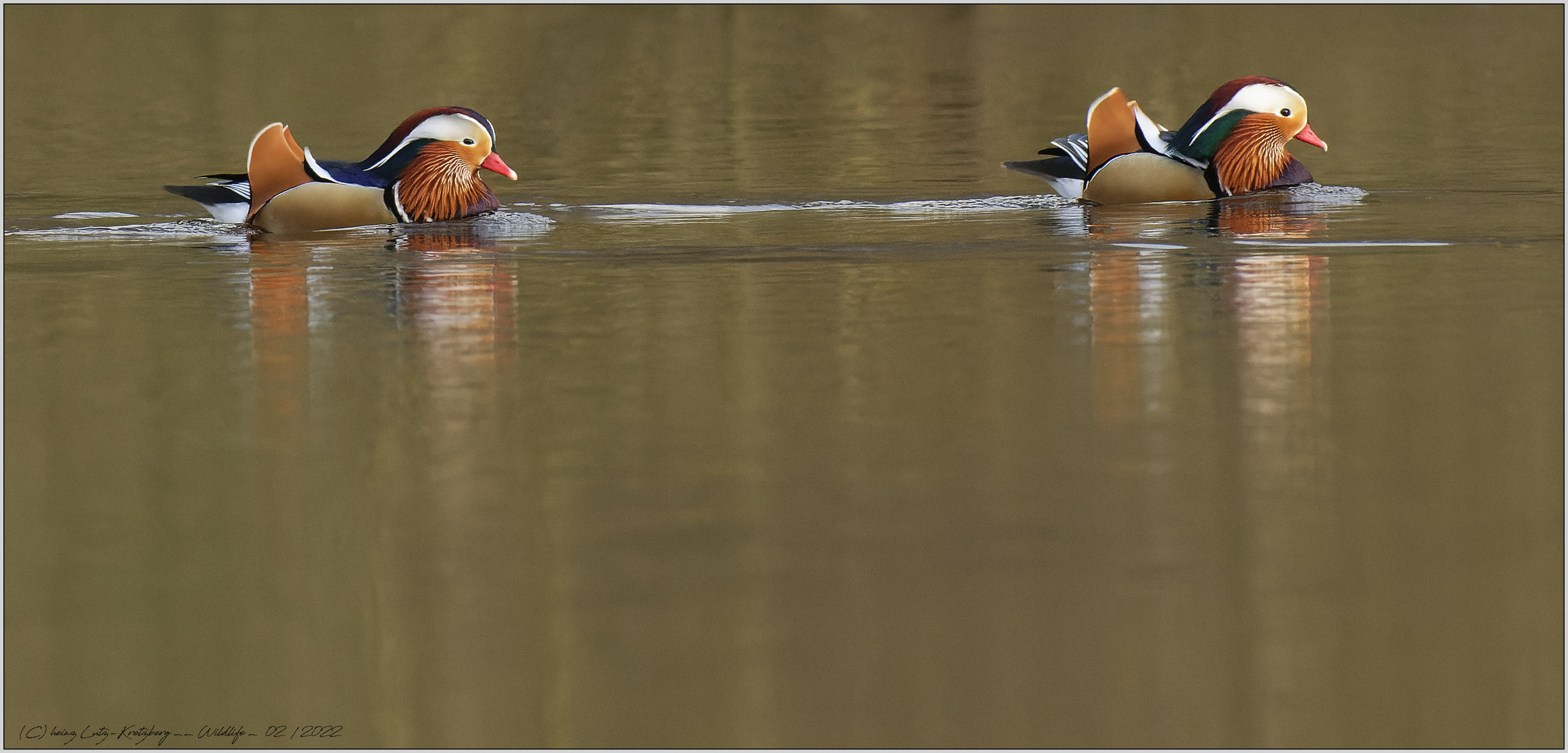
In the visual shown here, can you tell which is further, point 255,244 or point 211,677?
point 255,244

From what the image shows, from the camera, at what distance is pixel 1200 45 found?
107 ft

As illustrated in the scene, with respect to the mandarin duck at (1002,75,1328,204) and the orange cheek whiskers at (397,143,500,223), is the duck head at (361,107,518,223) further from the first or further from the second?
the mandarin duck at (1002,75,1328,204)

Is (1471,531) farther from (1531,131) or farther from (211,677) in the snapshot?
(1531,131)

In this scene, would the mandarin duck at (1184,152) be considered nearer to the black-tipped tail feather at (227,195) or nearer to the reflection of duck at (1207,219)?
the reflection of duck at (1207,219)

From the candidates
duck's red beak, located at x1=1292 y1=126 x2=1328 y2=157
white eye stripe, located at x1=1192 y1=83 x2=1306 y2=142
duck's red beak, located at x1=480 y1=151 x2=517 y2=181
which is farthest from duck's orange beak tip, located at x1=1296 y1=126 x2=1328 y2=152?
duck's red beak, located at x1=480 y1=151 x2=517 y2=181

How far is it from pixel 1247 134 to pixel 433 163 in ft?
19.3

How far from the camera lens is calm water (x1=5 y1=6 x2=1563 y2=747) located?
22.5ft

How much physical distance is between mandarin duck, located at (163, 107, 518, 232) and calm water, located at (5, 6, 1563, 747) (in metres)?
0.37

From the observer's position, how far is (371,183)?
16.4 m

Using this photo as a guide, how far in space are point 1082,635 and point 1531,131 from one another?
16.2 meters

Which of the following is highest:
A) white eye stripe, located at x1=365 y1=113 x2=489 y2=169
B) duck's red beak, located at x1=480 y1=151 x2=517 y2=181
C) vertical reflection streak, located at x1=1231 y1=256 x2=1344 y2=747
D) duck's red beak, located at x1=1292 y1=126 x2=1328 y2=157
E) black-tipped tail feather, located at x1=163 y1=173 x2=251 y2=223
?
white eye stripe, located at x1=365 y1=113 x2=489 y2=169

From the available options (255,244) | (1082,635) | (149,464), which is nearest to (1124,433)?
(1082,635)

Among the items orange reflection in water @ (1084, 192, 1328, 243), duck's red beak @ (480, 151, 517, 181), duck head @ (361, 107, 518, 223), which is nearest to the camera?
orange reflection in water @ (1084, 192, 1328, 243)

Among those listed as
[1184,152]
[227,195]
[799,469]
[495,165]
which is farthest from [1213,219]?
[799,469]
